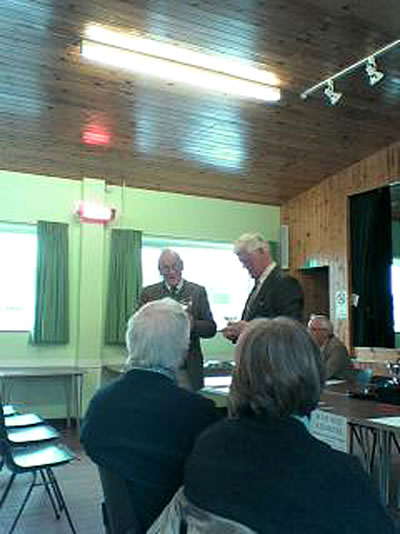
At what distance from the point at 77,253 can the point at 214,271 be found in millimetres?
1898

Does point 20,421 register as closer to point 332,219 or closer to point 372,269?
point 372,269

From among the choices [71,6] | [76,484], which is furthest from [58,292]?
[71,6]

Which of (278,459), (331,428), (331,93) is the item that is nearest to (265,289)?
(331,428)

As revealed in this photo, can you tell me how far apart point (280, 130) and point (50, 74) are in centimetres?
240

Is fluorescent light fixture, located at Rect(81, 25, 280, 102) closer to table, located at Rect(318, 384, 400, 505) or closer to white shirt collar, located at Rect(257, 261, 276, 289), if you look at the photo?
white shirt collar, located at Rect(257, 261, 276, 289)

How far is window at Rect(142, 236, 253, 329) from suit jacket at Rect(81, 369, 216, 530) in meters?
5.71

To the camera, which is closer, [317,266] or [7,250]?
[7,250]

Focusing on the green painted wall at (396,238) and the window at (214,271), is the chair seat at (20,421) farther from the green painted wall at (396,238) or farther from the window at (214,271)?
the green painted wall at (396,238)

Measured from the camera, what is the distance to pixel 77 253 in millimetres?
6730

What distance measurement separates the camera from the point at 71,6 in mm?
4211

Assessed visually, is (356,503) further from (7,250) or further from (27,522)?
(7,250)

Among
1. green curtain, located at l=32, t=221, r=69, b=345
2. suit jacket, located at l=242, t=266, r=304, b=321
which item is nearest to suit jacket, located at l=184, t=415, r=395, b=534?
suit jacket, located at l=242, t=266, r=304, b=321

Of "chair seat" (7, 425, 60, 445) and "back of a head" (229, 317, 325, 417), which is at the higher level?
"back of a head" (229, 317, 325, 417)

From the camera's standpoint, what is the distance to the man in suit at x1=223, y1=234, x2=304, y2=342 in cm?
298
